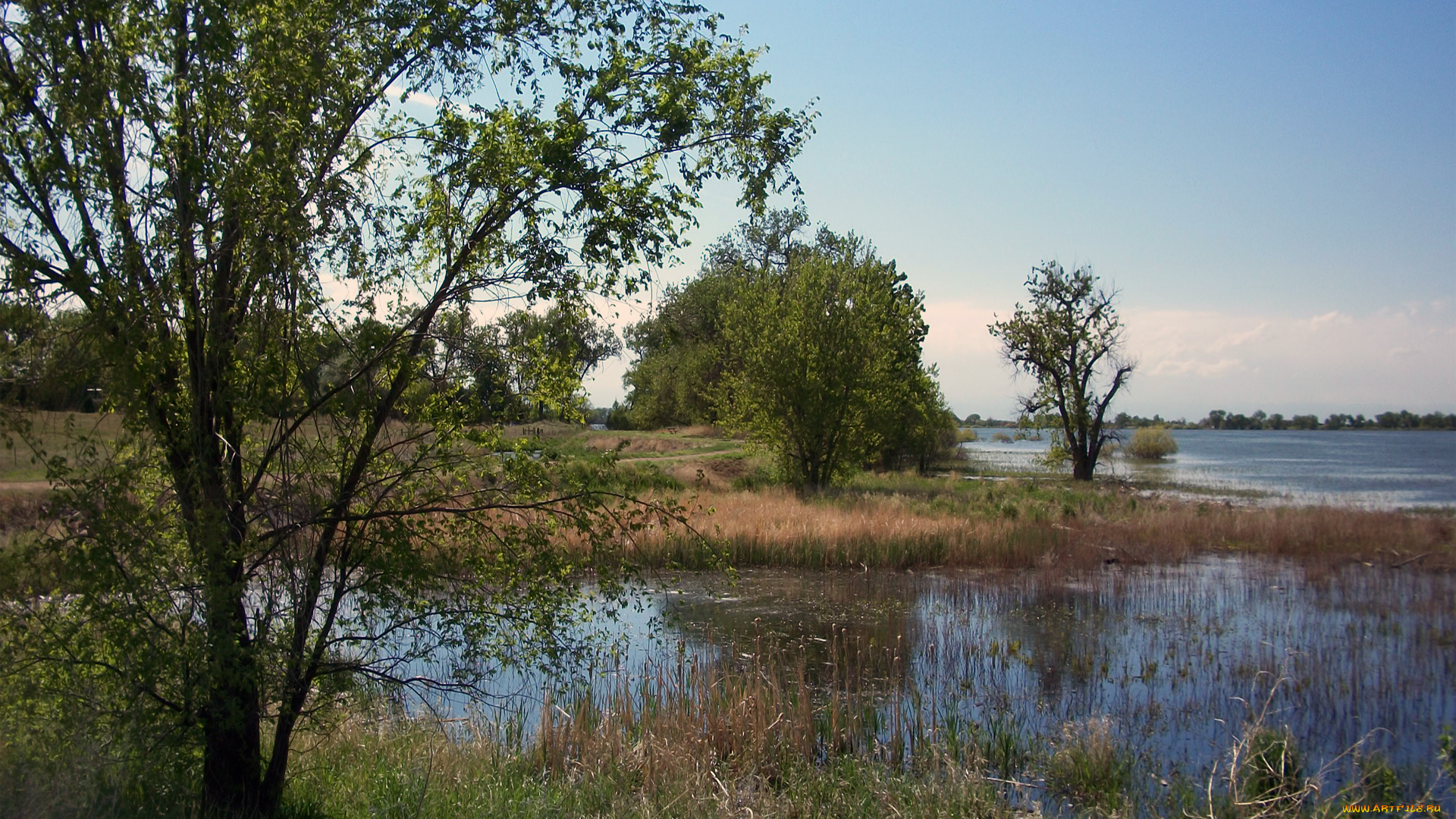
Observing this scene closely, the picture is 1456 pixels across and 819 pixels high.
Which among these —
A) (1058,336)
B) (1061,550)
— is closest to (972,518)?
(1061,550)

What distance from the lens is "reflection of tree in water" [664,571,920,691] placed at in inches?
441

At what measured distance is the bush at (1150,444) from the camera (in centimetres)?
7138

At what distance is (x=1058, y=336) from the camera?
4131 centimetres

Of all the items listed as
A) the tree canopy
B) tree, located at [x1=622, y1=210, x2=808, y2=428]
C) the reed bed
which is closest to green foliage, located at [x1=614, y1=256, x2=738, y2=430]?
tree, located at [x1=622, y1=210, x2=808, y2=428]

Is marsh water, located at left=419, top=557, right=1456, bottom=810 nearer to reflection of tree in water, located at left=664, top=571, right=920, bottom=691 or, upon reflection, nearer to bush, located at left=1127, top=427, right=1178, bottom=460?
reflection of tree in water, located at left=664, top=571, right=920, bottom=691

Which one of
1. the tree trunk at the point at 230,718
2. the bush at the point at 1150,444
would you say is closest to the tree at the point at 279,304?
the tree trunk at the point at 230,718

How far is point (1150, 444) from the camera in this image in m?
71.6

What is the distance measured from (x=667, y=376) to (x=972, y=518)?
3964 centimetres

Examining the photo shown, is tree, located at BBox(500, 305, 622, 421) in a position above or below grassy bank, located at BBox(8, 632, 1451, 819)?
above

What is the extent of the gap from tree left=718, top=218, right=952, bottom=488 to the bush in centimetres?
4519

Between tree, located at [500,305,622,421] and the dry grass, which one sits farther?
the dry grass

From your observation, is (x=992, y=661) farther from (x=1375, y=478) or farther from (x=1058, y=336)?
(x=1375, y=478)

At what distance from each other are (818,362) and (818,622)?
17983mm

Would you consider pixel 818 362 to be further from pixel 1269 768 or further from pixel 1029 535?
pixel 1269 768
